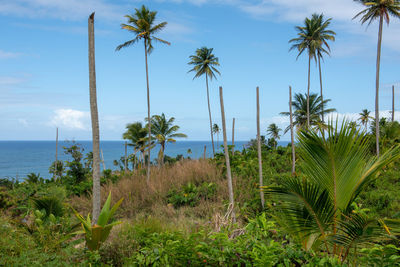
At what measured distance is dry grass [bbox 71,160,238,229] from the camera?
33.2 feet

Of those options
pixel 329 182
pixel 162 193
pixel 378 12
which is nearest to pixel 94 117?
pixel 329 182

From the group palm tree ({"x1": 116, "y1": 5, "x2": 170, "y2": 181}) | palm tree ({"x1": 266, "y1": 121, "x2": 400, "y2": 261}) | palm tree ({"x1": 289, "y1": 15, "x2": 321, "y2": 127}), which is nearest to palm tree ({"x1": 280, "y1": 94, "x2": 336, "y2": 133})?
palm tree ({"x1": 289, "y1": 15, "x2": 321, "y2": 127})

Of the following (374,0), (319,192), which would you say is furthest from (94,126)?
(374,0)

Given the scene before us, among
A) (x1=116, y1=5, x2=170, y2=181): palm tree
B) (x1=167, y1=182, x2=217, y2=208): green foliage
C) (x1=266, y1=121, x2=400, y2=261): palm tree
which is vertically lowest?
(x1=167, y1=182, x2=217, y2=208): green foliage

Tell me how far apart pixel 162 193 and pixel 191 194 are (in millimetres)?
1278

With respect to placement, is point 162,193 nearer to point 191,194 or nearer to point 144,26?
point 191,194

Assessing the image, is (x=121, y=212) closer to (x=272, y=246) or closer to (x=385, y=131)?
(x=272, y=246)

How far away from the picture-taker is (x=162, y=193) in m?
11.8

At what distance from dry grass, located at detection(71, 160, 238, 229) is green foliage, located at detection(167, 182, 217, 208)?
0.23 meters

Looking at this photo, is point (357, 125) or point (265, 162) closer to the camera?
point (357, 125)

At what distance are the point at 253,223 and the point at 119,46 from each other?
18.4 m

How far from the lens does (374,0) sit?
717 inches

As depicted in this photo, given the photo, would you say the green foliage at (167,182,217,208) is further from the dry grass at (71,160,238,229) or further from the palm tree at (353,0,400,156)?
the palm tree at (353,0,400,156)

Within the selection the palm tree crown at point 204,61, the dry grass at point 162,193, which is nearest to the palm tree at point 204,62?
the palm tree crown at point 204,61
